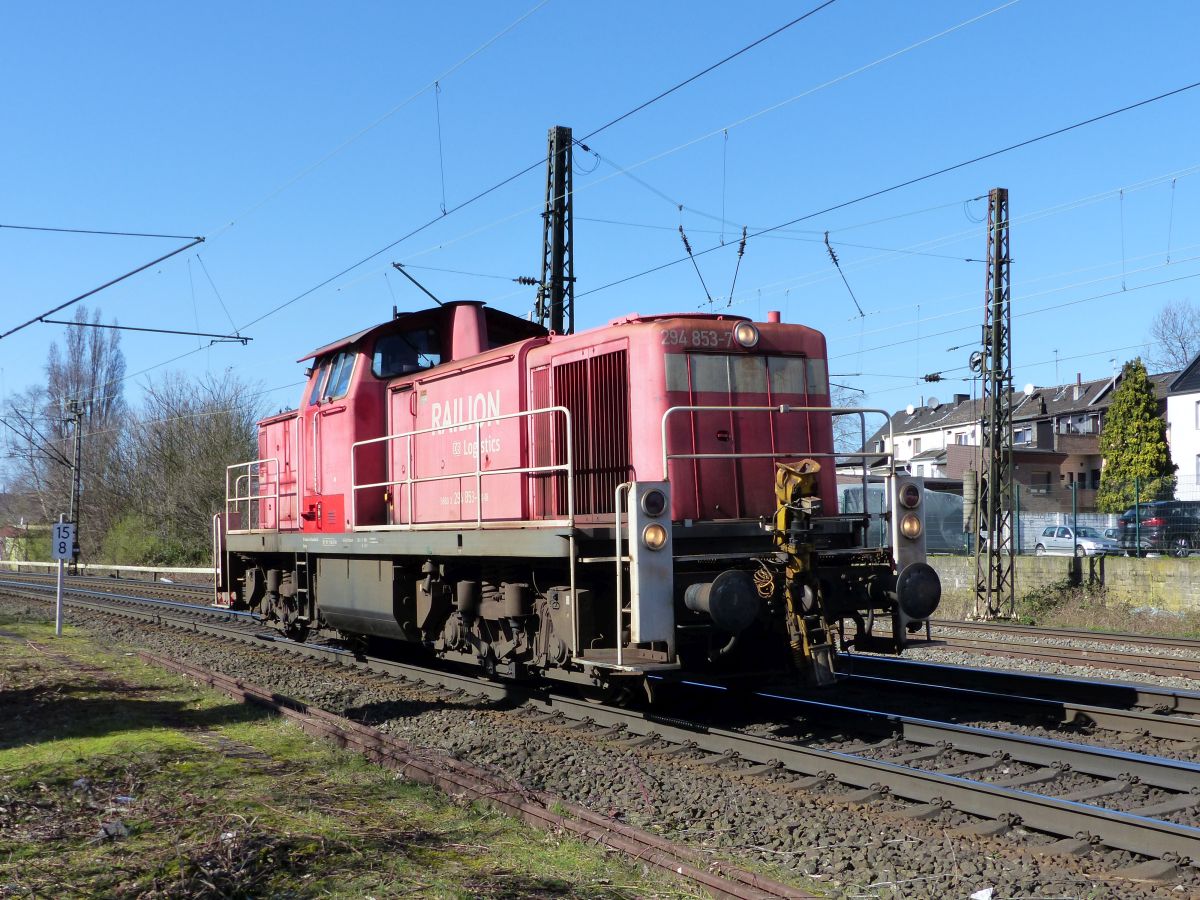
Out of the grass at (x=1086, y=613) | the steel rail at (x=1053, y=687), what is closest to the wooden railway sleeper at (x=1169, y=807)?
the steel rail at (x=1053, y=687)

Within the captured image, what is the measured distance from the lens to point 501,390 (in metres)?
9.41

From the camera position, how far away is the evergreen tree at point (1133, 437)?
42.8 meters

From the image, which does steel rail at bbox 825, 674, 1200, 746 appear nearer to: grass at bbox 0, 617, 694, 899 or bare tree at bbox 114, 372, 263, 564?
grass at bbox 0, 617, 694, 899

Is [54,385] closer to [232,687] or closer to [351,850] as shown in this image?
[232,687]

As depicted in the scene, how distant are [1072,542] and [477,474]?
763 inches

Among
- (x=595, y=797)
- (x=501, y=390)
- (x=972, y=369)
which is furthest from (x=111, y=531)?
(x=595, y=797)

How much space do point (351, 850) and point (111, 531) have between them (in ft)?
141

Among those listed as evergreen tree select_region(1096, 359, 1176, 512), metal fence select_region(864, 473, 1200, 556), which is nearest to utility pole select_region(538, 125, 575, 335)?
metal fence select_region(864, 473, 1200, 556)

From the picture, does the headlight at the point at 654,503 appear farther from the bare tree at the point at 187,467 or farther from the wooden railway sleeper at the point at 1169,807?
the bare tree at the point at 187,467

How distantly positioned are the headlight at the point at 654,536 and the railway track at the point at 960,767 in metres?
1.42

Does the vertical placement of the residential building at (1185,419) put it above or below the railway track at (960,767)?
above

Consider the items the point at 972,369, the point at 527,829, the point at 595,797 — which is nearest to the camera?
the point at 527,829

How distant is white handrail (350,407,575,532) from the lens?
761 cm

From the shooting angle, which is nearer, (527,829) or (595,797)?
(527,829)
